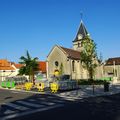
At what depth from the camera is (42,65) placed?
68.4 m

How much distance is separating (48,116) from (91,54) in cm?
2955

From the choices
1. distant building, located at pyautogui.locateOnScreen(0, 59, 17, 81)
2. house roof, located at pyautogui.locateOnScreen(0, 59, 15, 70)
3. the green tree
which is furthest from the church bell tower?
house roof, located at pyautogui.locateOnScreen(0, 59, 15, 70)

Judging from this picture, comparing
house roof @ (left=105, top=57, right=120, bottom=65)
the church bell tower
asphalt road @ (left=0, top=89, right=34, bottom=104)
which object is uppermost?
the church bell tower

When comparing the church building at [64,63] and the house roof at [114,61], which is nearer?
the church building at [64,63]

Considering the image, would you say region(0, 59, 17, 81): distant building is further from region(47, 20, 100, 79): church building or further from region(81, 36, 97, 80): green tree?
region(81, 36, 97, 80): green tree

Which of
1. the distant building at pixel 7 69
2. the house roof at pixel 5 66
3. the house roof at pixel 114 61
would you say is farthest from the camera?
the house roof at pixel 5 66

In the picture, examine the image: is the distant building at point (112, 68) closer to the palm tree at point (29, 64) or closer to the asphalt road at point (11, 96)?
the palm tree at point (29, 64)

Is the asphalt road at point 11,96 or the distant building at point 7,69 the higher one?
the distant building at point 7,69

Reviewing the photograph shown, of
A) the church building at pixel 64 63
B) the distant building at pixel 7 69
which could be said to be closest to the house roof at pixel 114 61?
the church building at pixel 64 63

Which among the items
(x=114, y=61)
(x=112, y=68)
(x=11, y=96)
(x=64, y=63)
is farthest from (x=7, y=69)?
(x=11, y=96)

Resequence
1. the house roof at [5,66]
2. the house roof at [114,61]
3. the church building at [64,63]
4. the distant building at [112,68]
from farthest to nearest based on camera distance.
Answer: 1. the house roof at [5,66]
2. the house roof at [114,61]
3. the distant building at [112,68]
4. the church building at [64,63]

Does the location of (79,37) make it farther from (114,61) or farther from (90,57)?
(90,57)

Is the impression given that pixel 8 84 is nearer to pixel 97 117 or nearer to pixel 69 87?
pixel 69 87

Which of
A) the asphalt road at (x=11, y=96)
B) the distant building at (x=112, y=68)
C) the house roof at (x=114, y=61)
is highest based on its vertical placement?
the house roof at (x=114, y=61)
